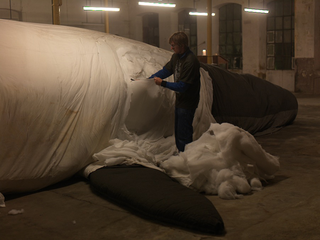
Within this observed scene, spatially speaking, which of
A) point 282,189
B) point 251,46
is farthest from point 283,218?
point 251,46

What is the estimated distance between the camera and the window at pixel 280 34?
53.7 feet

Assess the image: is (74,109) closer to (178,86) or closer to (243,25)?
(178,86)

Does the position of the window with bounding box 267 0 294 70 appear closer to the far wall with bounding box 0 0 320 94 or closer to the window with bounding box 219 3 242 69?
the far wall with bounding box 0 0 320 94

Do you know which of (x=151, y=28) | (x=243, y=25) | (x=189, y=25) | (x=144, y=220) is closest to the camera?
(x=144, y=220)

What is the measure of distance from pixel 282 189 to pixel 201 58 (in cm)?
976

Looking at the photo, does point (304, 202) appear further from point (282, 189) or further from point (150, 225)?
point (150, 225)

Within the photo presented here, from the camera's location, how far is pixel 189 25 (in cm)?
2025

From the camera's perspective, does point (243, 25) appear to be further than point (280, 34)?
Yes

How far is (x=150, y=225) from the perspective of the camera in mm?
3154

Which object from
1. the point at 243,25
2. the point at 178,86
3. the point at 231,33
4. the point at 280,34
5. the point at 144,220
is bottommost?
the point at 144,220

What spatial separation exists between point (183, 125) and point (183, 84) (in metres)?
0.47

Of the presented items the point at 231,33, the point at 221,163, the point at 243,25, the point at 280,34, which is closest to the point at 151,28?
the point at 231,33

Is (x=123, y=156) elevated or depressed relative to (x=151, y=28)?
depressed

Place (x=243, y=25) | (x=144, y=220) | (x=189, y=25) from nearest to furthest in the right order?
(x=144, y=220)
(x=243, y=25)
(x=189, y=25)
